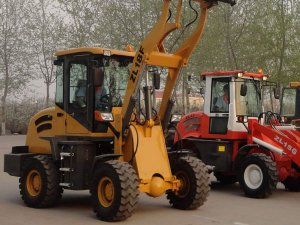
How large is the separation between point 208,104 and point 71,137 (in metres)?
4.09

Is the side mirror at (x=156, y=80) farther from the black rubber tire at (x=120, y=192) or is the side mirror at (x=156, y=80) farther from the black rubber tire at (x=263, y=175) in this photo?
A: the black rubber tire at (x=263, y=175)

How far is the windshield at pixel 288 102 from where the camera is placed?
16266 mm

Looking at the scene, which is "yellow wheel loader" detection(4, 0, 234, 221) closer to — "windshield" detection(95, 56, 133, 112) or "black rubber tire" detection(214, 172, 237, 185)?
"windshield" detection(95, 56, 133, 112)

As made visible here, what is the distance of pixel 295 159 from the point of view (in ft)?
37.2

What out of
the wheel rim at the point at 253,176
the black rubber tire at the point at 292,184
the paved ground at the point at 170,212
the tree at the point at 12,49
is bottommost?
the paved ground at the point at 170,212

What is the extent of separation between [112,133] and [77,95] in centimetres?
98

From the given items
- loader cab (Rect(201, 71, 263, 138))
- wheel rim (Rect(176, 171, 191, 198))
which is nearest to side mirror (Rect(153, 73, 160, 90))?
wheel rim (Rect(176, 171, 191, 198))

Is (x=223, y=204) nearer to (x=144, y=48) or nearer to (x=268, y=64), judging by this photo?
(x=144, y=48)

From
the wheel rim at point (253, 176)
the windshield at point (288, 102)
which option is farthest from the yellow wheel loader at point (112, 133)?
the windshield at point (288, 102)

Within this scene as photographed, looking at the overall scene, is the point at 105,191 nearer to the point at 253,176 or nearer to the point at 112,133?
the point at 112,133

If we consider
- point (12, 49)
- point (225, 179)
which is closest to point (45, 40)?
point (12, 49)

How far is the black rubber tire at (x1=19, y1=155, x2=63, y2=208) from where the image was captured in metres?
9.35

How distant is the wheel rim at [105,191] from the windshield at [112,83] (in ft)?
4.41

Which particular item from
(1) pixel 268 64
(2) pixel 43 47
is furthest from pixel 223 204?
(2) pixel 43 47
